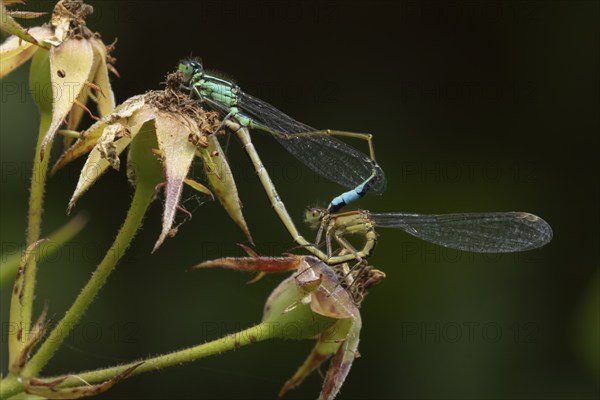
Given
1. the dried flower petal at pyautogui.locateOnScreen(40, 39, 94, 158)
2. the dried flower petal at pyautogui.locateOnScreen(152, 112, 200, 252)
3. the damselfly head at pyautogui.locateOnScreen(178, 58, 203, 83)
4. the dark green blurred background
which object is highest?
the dried flower petal at pyautogui.locateOnScreen(40, 39, 94, 158)

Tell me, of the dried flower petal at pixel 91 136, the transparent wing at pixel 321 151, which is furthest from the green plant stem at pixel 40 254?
the transparent wing at pixel 321 151

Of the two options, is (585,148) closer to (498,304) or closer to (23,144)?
(498,304)

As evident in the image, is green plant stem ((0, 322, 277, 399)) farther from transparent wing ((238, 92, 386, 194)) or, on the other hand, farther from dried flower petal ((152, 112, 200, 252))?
transparent wing ((238, 92, 386, 194))

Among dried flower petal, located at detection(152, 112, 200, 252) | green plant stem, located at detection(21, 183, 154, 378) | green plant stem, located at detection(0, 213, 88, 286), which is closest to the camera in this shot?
dried flower petal, located at detection(152, 112, 200, 252)

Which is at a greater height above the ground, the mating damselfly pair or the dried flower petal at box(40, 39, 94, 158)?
the dried flower petal at box(40, 39, 94, 158)

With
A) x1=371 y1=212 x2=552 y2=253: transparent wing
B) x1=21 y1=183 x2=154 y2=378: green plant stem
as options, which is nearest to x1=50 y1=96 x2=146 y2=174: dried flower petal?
x1=21 y1=183 x2=154 y2=378: green plant stem

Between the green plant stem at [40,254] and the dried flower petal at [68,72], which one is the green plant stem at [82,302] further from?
the dried flower petal at [68,72]
